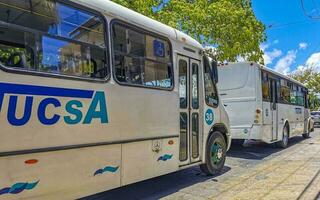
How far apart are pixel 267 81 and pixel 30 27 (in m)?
9.33

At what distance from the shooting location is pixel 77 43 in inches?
199

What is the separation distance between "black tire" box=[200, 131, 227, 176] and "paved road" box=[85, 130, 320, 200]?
194 millimetres

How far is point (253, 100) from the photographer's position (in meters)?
11.4

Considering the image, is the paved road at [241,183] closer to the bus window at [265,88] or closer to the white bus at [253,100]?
the white bus at [253,100]

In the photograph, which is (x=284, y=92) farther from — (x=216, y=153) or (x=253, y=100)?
(x=216, y=153)

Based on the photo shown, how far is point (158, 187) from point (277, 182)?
2472mm

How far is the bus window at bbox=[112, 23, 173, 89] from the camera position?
572cm

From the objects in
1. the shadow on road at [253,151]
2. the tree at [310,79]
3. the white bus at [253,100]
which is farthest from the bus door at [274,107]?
the tree at [310,79]

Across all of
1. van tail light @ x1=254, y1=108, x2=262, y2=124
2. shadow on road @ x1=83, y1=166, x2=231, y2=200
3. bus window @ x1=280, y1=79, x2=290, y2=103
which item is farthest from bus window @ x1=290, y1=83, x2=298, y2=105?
shadow on road @ x1=83, y1=166, x2=231, y2=200

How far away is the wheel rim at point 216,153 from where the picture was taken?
843 centimetres

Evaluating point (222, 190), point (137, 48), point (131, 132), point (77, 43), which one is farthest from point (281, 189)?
point (77, 43)

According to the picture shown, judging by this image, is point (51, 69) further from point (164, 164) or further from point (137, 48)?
point (164, 164)

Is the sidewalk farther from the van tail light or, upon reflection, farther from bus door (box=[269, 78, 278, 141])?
bus door (box=[269, 78, 278, 141])

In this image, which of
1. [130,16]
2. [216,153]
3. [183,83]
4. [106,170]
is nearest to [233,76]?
[216,153]
